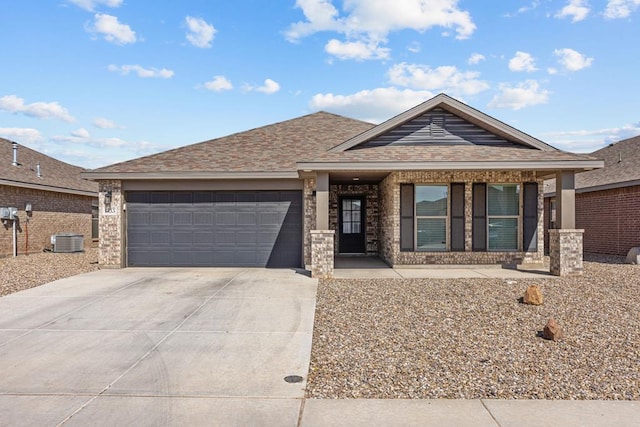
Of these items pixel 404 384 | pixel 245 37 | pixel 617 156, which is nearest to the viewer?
pixel 404 384

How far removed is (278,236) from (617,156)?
54.2 ft

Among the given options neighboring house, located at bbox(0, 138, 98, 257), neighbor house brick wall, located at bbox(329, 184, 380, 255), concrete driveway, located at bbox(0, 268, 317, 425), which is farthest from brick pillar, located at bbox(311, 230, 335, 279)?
Answer: neighboring house, located at bbox(0, 138, 98, 257)

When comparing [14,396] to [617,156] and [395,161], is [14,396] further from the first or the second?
[617,156]

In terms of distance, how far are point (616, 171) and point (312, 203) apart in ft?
44.0

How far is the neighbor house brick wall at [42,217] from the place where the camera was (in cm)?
1641

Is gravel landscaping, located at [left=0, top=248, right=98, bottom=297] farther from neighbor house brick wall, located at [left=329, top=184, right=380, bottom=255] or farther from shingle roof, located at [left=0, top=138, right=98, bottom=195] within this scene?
neighbor house brick wall, located at [left=329, top=184, right=380, bottom=255]

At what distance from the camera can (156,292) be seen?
9.53 metres

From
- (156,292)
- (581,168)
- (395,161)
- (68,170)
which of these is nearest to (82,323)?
(156,292)

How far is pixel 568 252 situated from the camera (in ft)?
37.4

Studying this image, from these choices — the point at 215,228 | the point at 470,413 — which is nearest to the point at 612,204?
the point at 215,228

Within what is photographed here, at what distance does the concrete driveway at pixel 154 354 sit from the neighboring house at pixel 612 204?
43.7ft

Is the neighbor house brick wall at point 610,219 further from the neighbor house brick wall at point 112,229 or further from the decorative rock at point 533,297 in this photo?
the neighbor house brick wall at point 112,229

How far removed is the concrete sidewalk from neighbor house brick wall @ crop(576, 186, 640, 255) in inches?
576

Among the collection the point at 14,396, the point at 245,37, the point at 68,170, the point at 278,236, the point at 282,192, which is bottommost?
the point at 14,396
